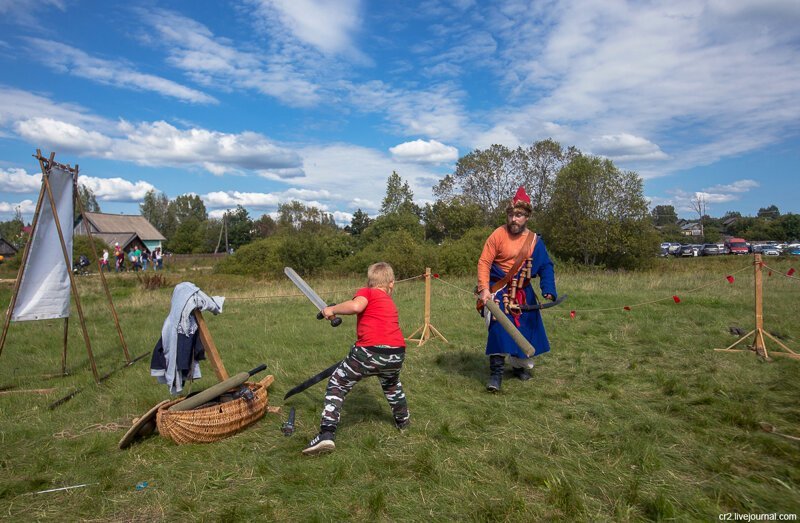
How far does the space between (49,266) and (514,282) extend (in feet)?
18.7

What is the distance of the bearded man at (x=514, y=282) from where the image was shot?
18.2ft

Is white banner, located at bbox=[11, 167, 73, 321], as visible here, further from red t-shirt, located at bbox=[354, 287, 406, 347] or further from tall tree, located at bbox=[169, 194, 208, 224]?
tall tree, located at bbox=[169, 194, 208, 224]

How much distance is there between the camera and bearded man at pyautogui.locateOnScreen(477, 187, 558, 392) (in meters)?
5.55

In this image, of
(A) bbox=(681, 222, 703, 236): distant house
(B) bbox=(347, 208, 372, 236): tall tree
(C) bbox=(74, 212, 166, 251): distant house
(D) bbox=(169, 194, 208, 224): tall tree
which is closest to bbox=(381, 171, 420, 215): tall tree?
(B) bbox=(347, 208, 372, 236): tall tree

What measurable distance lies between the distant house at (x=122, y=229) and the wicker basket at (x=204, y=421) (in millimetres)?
47036

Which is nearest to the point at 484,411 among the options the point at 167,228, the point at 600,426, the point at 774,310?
the point at 600,426

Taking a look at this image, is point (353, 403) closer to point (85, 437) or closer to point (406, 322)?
point (85, 437)

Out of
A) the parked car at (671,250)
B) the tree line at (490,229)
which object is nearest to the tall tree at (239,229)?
the tree line at (490,229)

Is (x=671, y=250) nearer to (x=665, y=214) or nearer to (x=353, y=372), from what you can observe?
(x=665, y=214)

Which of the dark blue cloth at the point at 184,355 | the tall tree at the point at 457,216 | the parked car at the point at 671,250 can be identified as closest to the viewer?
the dark blue cloth at the point at 184,355

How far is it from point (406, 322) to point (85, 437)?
20.1 feet

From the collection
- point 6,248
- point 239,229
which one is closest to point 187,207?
point 239,229

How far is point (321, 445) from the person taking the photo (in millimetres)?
3953

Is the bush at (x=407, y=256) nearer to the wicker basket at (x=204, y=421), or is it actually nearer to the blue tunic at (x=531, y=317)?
the blue tunic at (x=531, y=317)
